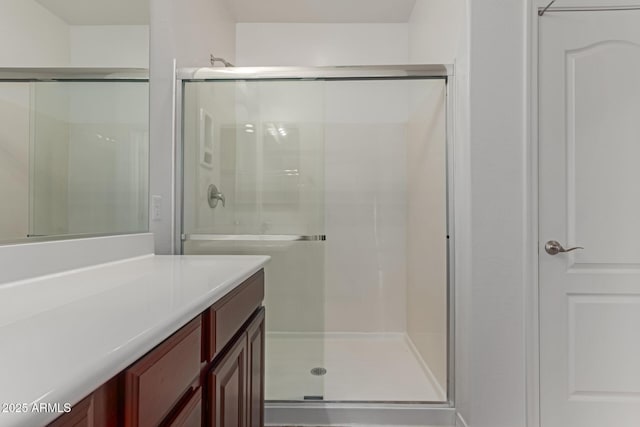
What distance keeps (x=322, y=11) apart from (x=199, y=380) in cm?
292

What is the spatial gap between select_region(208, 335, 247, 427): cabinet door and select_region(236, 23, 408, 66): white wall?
2.65 metres

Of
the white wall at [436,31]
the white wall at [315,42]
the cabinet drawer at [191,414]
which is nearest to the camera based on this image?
the cabinet drawer at [191,414]

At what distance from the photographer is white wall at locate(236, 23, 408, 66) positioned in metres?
3.04

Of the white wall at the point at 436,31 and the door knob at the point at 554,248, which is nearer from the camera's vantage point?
the door knob at the point at 554,248

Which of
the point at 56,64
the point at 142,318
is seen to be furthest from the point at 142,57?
the point at 142,318

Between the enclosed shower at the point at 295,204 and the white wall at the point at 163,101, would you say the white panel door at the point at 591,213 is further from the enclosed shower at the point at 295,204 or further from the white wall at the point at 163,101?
the white wall at the point at 163,101

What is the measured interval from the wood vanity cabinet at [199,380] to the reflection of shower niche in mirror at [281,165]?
67 centimetres

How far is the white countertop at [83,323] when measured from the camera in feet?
1.20

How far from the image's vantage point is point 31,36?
3.30 ft

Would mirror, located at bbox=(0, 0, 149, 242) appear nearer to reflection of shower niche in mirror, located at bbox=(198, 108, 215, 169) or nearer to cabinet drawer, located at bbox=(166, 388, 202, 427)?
reflection of shower niche in mirror, located at bbox=(198, 108, 215, 169)

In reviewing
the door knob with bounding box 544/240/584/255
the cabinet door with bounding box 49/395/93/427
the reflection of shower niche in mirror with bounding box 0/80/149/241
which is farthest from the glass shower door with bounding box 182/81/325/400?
the cabinet door with bounding box 49/395/93/427

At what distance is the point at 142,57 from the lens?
5.48 ft

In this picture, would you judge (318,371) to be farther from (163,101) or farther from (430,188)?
(163,101)

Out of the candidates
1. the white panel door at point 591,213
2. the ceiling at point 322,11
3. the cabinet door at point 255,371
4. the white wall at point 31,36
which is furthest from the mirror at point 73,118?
the white panel door at point 591,213
